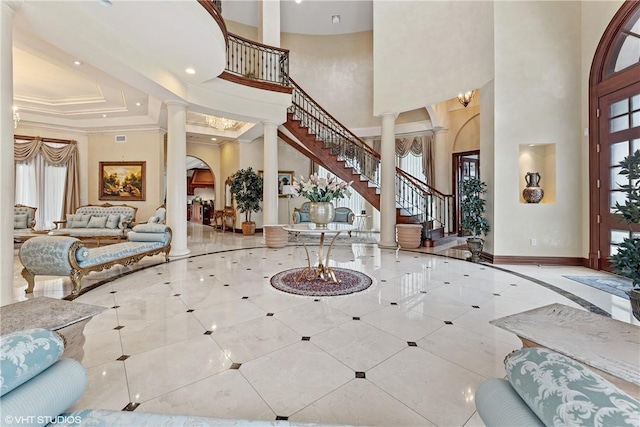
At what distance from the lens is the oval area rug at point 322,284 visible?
144 inches

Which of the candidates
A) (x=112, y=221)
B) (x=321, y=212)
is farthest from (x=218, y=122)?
(x=321, y=212)

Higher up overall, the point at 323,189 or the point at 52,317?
the point at 323,189

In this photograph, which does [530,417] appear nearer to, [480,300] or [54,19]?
[480,300]

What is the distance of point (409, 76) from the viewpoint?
6496 mm

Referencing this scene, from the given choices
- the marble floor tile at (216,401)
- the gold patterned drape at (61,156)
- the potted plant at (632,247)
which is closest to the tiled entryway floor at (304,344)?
the marble floor tile at (216,401)

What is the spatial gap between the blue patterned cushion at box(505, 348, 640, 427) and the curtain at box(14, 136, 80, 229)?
10722 mm

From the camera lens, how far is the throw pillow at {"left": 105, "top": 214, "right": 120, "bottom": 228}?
23.9 feet

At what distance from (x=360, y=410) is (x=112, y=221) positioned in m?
8.02

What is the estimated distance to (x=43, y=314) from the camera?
1.49 m

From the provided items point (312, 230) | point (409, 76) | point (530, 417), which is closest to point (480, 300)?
point (312, 230)

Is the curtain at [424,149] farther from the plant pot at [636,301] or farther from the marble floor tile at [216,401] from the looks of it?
the marble floor tile at [216,401]

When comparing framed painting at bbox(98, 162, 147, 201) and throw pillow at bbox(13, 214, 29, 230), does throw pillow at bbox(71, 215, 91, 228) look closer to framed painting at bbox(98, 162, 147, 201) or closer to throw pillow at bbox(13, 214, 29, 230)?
throw pillow at bbox(13, 214, 29, 230)

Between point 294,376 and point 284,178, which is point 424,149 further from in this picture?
point 294,376

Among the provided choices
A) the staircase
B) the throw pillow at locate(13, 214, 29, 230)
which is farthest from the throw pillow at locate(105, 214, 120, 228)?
the staircase
